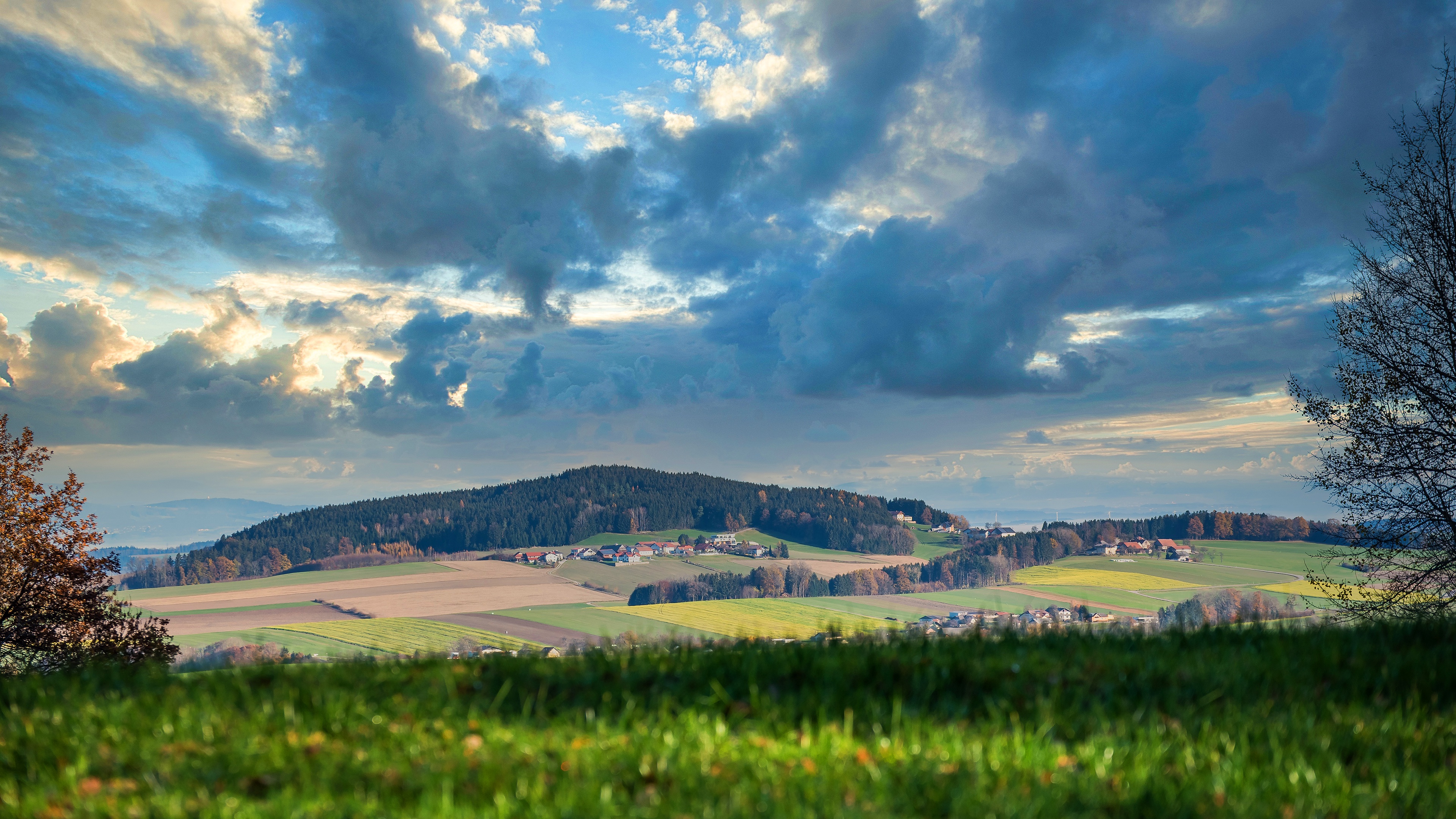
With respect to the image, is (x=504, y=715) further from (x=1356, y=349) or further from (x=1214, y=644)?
(x=1356, y=349)

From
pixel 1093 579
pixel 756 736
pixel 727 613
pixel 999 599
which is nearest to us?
pixel 756 736

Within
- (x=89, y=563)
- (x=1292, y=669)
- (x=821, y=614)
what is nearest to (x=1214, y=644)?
(x=1292, y=669)

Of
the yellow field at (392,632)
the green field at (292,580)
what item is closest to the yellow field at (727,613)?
the yellow field at (392,632)

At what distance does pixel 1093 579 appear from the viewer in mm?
124625

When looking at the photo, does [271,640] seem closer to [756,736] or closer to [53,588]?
[53,588]

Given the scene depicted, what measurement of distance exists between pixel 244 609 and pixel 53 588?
102950 millimetres

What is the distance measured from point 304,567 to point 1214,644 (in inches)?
7817

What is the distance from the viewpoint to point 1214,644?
8461 mm

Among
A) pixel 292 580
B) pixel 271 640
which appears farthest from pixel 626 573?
pixel 271 640

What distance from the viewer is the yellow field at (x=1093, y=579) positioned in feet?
379

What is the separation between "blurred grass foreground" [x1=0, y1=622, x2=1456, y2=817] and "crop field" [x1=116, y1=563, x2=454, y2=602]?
155616mm

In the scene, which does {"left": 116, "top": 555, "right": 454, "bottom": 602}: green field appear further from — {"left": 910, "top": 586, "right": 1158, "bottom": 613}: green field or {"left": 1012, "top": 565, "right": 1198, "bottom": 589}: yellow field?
{"left": 1012, "top": 565, "right": 1198, "bottom": 589}: yellow field

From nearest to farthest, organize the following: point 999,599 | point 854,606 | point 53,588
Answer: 1. point 53,588
2. point 999,599
3. point 854,606

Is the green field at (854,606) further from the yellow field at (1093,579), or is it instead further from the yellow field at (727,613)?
the yellow field at (1093,579)
